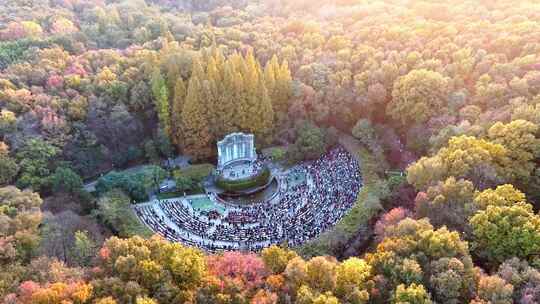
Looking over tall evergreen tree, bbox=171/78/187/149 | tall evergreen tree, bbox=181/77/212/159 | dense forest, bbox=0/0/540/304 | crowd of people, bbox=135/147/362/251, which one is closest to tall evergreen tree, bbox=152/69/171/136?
dense forest, bbox=0/0/540/304

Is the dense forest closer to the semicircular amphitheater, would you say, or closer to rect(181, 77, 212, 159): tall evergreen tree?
rect(181, 77, 212, 159): tall evergreen tree

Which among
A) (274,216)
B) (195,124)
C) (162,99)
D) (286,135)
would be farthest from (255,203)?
(162,99)

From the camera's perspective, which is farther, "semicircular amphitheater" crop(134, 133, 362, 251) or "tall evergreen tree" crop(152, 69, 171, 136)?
"tall evergreen tree" crop(152, 69, 171, 136)

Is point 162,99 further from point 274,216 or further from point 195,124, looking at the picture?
point 274,216

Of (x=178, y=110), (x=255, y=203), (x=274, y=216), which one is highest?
(x=178, y=110)

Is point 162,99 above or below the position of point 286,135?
above

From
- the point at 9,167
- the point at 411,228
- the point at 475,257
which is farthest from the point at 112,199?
the point at 475,257

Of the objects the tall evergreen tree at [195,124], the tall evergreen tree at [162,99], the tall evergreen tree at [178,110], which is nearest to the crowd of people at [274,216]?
the tall evergreen tree at [195,124]
